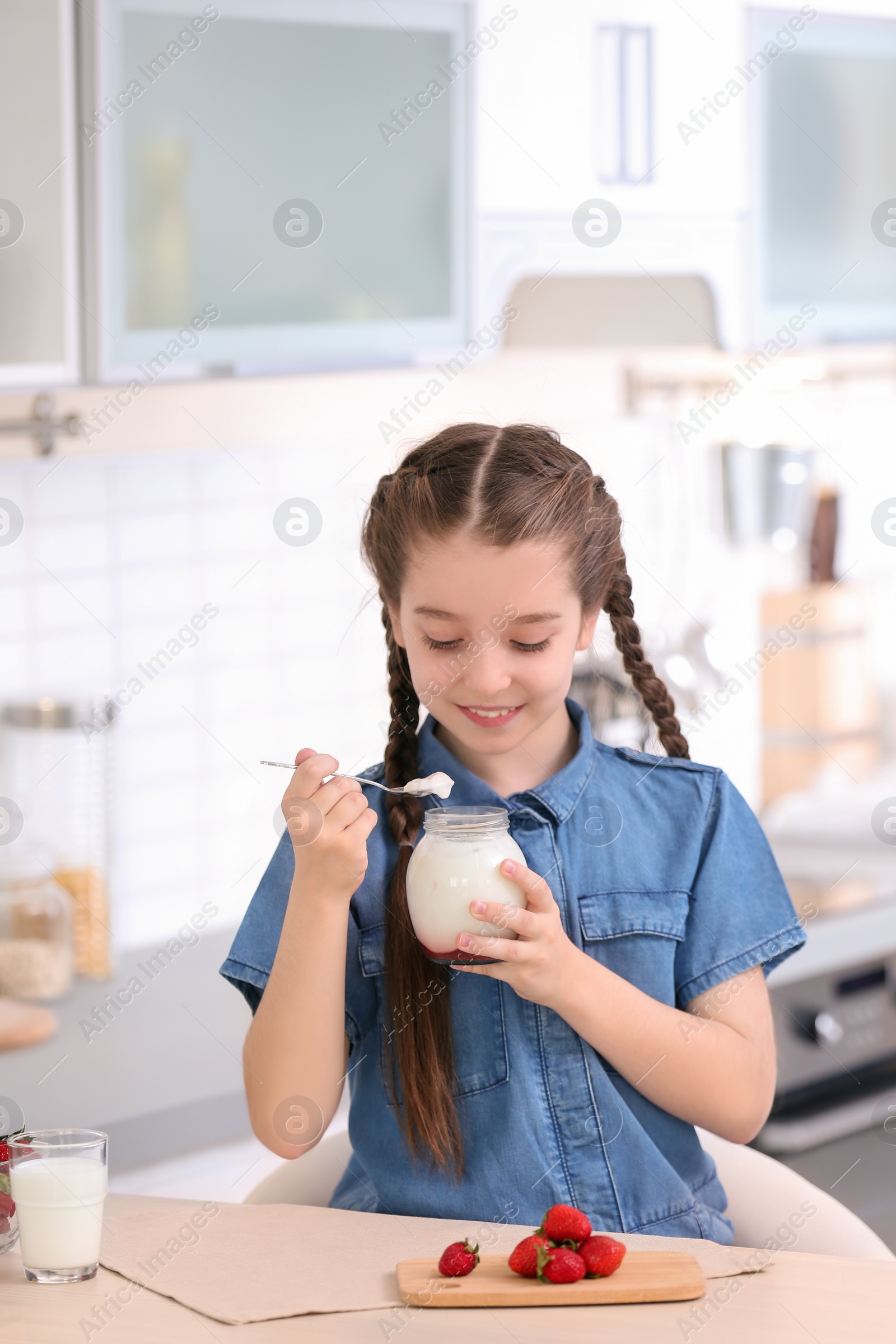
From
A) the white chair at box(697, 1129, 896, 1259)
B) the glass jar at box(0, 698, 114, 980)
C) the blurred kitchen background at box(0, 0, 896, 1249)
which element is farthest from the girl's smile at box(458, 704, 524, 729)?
the glass jar at box(0, 698, 114, 980)

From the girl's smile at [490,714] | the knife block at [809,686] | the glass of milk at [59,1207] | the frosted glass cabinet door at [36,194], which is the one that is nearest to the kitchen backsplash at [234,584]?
the frosted glass cabinet door at [36,194]

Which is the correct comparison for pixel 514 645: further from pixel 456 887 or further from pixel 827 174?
pixel 827 174

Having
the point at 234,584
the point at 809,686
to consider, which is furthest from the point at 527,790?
the point at 809,686

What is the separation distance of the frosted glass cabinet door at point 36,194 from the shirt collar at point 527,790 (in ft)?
2.23

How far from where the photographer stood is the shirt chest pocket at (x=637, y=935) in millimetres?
1296

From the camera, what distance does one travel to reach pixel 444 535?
122cm

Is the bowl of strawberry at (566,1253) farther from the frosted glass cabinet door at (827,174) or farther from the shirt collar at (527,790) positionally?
the frosted glass cabinet door at (827,174)

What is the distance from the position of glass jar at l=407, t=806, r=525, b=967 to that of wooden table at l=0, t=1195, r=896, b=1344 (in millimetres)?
282

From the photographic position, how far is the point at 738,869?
4.40 feet

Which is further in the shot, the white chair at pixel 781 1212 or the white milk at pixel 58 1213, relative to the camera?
the white chair at pixel 781 1212

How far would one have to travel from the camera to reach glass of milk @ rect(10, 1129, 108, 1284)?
1013 millimetres

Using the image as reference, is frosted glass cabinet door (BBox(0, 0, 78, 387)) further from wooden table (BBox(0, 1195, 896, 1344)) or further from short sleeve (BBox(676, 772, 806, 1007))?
wooden table (BBox(0, 1195, 896, 1344))

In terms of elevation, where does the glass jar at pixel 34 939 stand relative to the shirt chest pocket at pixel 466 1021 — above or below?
below

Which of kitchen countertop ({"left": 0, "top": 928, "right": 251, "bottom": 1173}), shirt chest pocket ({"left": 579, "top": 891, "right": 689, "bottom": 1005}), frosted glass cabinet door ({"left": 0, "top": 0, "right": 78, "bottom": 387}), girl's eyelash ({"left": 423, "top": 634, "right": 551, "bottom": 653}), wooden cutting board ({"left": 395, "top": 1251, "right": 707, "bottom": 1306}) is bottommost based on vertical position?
kitchen countertop ({"left": 0, "top": 928, "right": 251, "bottom": 1173})
